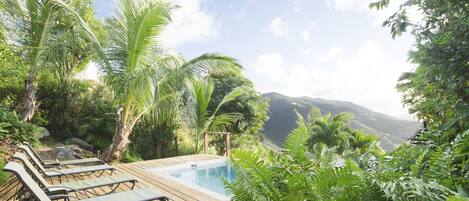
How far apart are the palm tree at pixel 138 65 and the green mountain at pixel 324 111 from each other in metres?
13.8

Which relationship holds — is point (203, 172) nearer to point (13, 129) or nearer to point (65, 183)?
point (65, 183)

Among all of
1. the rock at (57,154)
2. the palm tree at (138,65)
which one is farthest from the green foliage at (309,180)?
the rock at (57,154)

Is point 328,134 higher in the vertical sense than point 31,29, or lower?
lower

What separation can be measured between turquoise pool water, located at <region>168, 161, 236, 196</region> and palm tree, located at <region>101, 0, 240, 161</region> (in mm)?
1725

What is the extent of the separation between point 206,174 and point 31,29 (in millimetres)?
5773

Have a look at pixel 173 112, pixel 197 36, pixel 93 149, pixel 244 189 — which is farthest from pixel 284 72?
pixel 244 189

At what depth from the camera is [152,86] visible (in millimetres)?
6863

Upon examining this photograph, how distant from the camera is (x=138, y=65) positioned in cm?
750

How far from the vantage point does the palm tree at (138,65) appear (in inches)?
278

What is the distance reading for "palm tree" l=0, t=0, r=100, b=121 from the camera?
756cm

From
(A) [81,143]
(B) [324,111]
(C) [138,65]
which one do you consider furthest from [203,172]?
(B) [324,111]

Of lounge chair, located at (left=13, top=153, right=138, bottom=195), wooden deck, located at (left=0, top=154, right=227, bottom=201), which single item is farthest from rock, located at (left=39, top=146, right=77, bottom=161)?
lounge chair, located at (left=13, top=153, right=138, bottom=195)

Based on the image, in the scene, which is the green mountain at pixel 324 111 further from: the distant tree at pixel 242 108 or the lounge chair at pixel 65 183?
the lounge chair at pixel 65 183

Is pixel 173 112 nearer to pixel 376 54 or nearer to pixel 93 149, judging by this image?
pixel 93 149
